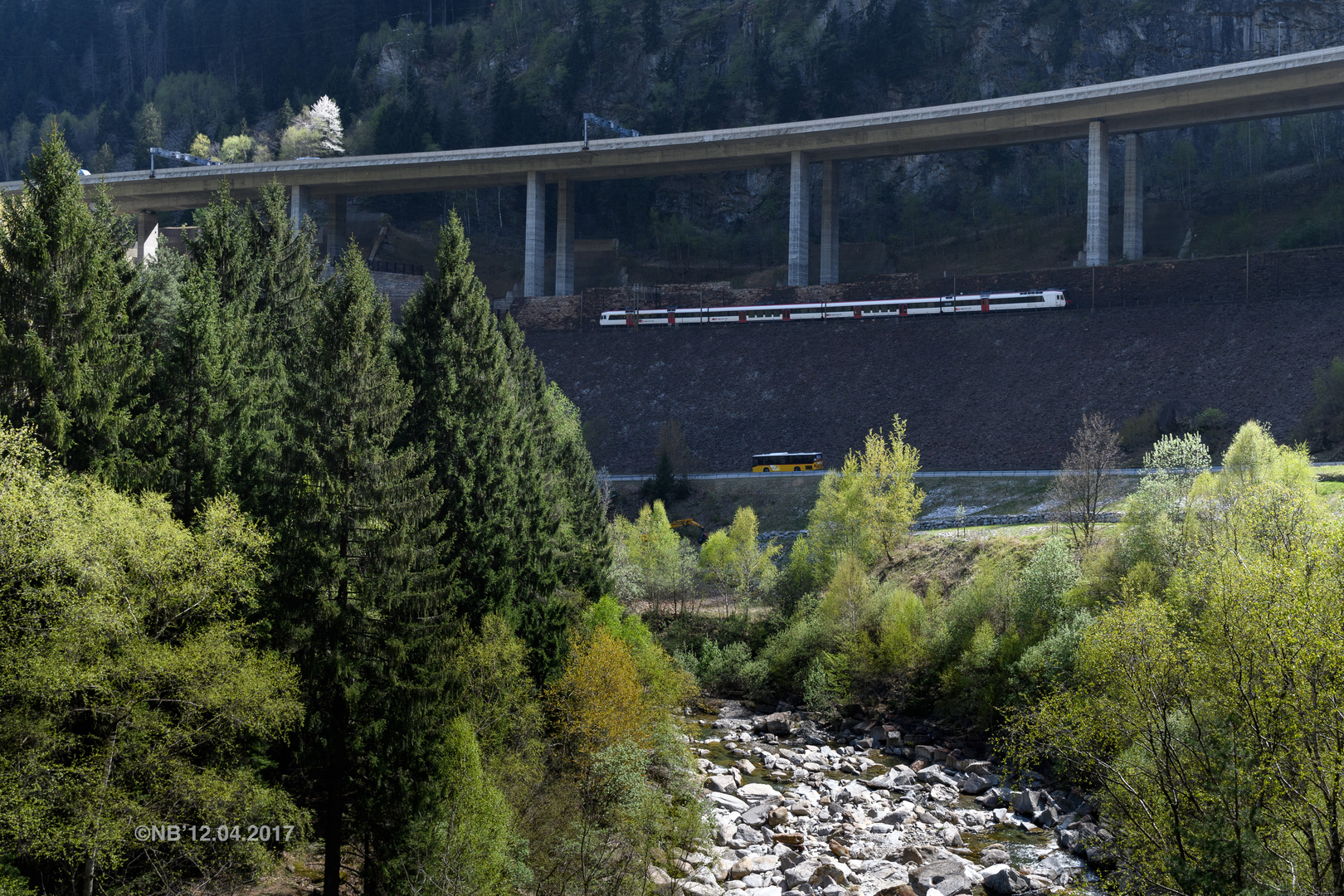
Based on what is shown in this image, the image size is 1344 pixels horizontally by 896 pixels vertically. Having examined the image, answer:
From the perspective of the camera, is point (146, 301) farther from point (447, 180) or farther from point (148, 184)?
point (148, 184)

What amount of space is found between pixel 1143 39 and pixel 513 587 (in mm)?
90774

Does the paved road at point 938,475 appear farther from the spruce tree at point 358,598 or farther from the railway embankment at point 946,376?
the spruce tree at point 358,598

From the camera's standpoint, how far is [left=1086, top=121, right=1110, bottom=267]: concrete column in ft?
222

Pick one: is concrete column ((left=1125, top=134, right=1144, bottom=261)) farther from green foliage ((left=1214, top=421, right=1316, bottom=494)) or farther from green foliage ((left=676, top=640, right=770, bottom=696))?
green foliage ((left=676, top=640, right=770, bottom=696))

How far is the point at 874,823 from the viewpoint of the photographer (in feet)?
93.1

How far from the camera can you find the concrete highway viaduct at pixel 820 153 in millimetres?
65875

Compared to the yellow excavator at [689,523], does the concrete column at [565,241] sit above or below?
above

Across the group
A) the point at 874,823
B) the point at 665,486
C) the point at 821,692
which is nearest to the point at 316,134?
the point at 665,486

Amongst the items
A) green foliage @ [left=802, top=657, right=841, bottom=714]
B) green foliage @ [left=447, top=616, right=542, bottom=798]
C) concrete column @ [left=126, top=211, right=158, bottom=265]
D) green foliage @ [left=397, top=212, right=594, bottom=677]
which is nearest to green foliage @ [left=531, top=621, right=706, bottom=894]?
green foliage @ [left=447, top=616, right=542, bottom=798]

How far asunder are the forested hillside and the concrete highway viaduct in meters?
16.0

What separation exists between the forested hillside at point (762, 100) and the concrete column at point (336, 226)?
1755 cm

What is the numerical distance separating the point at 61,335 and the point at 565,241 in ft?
215

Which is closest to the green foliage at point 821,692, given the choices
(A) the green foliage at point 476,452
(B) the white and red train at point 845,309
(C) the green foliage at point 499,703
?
(A) the green foliage at point 476,452

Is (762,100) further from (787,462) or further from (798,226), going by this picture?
(787,462)
